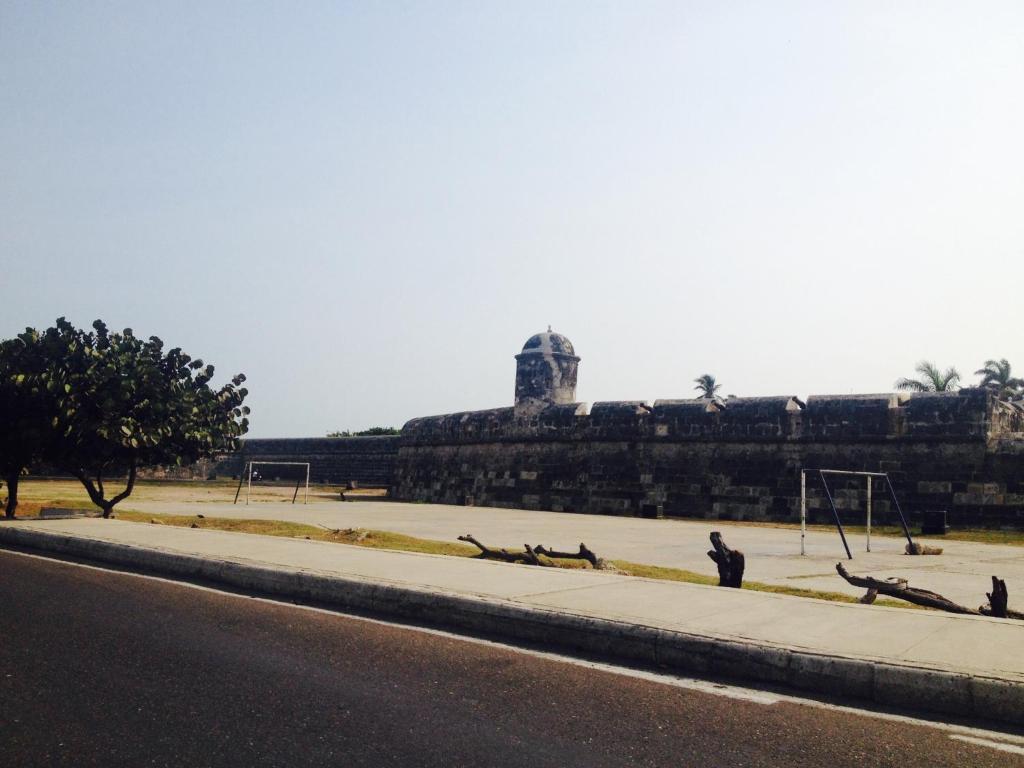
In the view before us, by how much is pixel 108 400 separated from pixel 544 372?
13962mm

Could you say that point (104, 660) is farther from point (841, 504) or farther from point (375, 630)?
point (841, 504)

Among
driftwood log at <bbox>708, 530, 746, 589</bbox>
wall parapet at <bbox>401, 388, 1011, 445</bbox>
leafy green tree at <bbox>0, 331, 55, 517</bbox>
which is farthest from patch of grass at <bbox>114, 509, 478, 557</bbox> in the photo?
wall parapet at <bbox>401, 388, 1011, 445</bbox>

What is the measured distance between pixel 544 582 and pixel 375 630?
1.97 m

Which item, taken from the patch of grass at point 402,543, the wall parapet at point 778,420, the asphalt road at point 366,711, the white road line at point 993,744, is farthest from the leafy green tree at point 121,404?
the white road line at point 993,744

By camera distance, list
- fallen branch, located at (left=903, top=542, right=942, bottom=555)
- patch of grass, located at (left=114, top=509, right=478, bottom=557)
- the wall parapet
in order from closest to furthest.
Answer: patch of grass, located at (left=114, top=509, right=478, bottom=557)
fallen branch, located at (left=903, top=542, right=942, bottom=555)
the wall parapet

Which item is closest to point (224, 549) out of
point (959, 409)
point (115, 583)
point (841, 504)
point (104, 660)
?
point (115, 583)

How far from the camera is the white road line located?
4008 millimetres

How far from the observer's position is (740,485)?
71.2ft

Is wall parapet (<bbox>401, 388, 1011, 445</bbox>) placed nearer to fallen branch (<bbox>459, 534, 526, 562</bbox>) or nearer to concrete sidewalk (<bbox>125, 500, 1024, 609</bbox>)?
concrete sidewalk (<bbox>125, 500, 1024, 609</bbox>)

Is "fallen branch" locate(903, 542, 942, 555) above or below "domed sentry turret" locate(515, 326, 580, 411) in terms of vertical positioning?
below

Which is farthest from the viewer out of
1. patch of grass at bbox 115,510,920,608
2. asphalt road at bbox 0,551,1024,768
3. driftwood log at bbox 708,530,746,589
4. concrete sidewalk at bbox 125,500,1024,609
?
concrete sidewalk at bbox 125,500,1024,609

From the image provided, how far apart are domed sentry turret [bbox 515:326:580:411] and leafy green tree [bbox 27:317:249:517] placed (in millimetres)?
11350

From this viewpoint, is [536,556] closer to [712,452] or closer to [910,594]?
[910,594]

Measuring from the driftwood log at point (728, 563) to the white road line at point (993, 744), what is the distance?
3.88m
